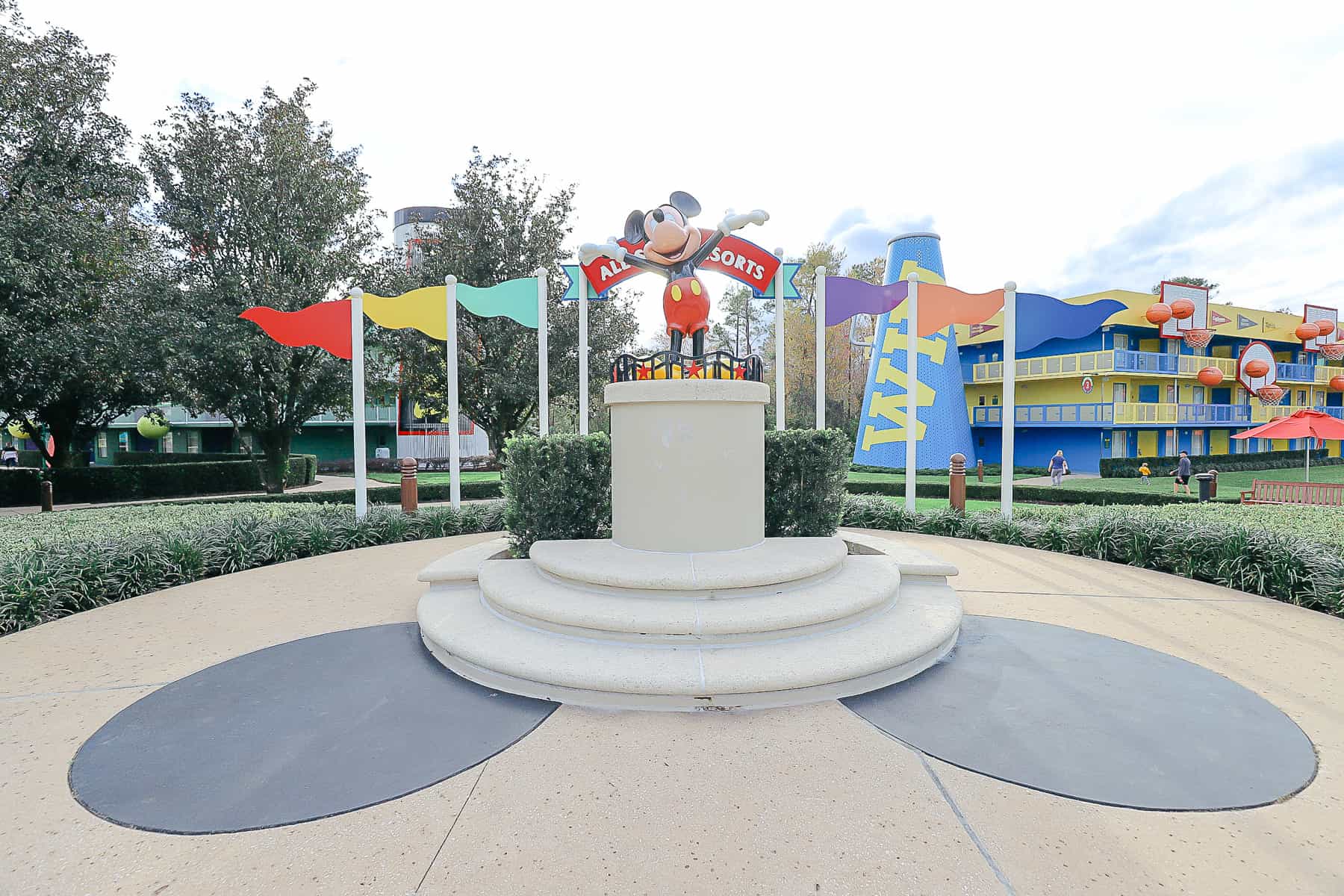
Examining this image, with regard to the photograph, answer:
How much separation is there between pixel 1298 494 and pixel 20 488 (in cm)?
3305

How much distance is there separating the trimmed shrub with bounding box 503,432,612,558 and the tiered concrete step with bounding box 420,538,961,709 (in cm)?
118

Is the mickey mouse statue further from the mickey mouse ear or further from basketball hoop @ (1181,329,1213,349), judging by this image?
basketball hoop @ (1181,329,1213,349)

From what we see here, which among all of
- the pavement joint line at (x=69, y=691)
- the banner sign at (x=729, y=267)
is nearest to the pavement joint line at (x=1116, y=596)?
the banner sign at (x=729, y=267)

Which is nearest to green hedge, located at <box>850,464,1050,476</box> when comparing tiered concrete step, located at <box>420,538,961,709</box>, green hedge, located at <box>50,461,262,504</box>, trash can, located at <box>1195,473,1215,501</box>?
trash can, located at <box>1195,473,1215,501</box>

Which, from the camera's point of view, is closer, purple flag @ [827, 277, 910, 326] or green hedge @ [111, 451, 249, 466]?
purple flag @ [827, 277, 910, 326]

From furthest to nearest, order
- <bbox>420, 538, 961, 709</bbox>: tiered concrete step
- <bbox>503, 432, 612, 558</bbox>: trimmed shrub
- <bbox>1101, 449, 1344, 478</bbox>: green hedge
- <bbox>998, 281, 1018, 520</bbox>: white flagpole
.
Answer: <bbox>1101, 449, 1344, 478</bbox>: green hedge, <bbox>998, 281, 1018, 520</bbox>: white flagpole, <bbox>503, 432, 612, 558</bbox>: trimmed shrub, <bbox>420, 538, 961, 709</bbox>: tiered concrete step

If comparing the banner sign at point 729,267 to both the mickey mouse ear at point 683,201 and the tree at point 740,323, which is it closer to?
the mickey mouse ear at point 683,201

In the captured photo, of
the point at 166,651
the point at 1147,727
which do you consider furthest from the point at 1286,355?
the point at 166,651

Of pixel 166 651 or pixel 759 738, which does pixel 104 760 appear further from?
pixel 759 738

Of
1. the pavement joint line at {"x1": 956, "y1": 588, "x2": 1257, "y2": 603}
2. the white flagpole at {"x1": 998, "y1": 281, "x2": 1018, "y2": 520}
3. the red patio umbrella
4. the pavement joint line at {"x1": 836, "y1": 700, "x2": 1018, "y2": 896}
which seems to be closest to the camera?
the pavement joint line at {"x1": 836, "y1": 700, "x2": 1018, "y2": 896}

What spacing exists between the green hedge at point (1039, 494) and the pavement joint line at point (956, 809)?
12001 mm

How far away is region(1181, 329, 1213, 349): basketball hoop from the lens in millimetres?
25203

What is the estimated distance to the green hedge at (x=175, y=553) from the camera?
18.8ft

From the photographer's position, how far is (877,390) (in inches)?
899
